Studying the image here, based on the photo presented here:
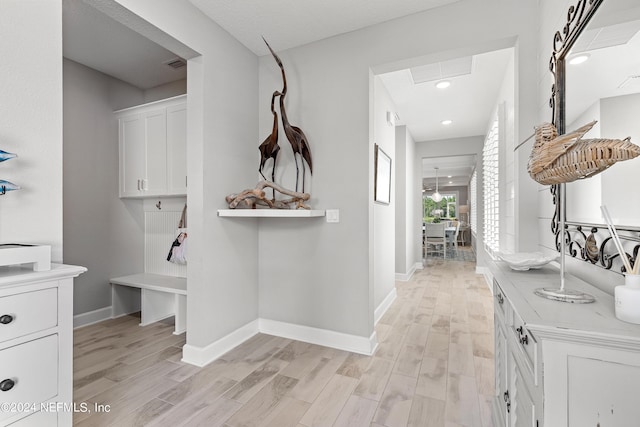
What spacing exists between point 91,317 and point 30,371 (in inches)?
95.9

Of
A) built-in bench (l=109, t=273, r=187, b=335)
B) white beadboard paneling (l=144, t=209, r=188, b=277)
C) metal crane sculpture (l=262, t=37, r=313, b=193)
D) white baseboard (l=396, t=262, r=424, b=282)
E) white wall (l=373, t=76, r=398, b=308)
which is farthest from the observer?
white baseboard (l=396, t=262, r=424, b=282)

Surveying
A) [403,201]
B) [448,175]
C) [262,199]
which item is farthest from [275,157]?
[448,175]

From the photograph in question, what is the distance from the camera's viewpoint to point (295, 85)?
2.77 metres

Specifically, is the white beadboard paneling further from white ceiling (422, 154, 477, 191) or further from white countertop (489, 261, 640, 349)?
white ceiling (422, 154, 477, 191)

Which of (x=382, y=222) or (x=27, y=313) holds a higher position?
(x=382, y=222)

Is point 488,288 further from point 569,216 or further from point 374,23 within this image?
point 374,23

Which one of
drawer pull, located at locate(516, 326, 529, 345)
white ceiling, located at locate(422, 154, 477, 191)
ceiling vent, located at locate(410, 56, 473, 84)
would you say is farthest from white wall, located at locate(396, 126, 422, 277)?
drawer pull, located at locate(516, 326, 529, 345)

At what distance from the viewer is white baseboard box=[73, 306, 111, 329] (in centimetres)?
304

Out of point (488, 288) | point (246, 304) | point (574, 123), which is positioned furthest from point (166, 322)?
point (488, 288)

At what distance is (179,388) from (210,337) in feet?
1.40

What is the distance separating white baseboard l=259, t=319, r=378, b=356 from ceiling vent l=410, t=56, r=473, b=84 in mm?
2549

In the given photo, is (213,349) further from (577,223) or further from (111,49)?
(111,49)

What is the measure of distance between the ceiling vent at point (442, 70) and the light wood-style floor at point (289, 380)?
8.47 feet

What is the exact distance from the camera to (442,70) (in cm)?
316
